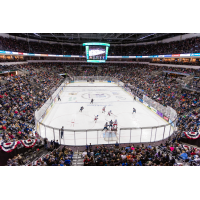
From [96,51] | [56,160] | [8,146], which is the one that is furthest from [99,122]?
[96,51]

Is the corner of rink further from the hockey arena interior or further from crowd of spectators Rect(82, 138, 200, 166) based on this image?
crowd of spectators Rect(82, 138, 200, 166)

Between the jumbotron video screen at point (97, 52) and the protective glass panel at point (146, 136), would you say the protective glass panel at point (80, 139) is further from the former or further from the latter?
the jumbotron video screen at point (97, 52)

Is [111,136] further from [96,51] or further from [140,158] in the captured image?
[96,51]

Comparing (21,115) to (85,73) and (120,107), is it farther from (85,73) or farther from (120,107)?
(85,73)

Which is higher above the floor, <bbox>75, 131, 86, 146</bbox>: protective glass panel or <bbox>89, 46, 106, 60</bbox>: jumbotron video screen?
<bbox>89, 46, 106, 60</bbox>: jumbotron video screen

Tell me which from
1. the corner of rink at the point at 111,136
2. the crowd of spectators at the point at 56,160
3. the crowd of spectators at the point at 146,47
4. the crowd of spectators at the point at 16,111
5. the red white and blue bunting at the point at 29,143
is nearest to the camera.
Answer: the crowd of spectators at the point at 56,160

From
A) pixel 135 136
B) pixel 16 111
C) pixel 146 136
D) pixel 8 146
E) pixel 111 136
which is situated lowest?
pixel 135 136

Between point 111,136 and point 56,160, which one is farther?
point 111,136

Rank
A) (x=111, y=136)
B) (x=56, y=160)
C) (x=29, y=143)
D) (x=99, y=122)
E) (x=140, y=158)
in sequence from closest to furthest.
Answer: (x=56, y=160) → (x=140, y=158) → (x=29, y=143) → (x=111, y=136) → (x=99, y=122)

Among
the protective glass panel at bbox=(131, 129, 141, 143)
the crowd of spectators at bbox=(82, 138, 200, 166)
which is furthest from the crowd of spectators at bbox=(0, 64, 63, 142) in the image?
the protective glass panel at bbox=(131, 129, 141, 143)

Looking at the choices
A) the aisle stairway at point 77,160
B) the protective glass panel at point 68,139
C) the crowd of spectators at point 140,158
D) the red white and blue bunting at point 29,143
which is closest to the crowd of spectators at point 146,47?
the crowd of spectators at point 140,158

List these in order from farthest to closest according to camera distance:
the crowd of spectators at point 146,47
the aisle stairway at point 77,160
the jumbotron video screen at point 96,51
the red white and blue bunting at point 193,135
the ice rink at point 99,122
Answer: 1. the jumbotron video screen at point 96,51
2. the crowd of spectators at point 146,47
3. the ice rink at point 99,122
4. the red white and blue bunting at point 193,135
5. the aisle stairway at point 77,160
